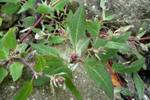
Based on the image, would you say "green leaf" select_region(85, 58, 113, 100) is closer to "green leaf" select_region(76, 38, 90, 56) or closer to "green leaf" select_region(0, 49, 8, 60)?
"green leaf" select_region(76, 38, 90, 56)

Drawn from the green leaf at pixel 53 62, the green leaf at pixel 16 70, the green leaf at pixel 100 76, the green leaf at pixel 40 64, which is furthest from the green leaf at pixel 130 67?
the green leaf at pixel 16 70

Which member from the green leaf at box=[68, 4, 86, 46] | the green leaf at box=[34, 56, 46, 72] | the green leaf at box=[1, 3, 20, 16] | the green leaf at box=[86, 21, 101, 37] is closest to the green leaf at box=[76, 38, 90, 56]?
the green leaf at box=[68, 4, 86, 46]

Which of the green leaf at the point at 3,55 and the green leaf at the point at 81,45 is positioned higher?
the green leaf at the point at 81,45

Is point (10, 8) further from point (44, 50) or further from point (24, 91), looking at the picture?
point (24, 91)

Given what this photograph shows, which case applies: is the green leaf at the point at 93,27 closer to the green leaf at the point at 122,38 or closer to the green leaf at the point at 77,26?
the green leaf at the point at 122,38

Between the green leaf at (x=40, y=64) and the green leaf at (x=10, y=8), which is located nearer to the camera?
the green leaf at (x=40, y=64)

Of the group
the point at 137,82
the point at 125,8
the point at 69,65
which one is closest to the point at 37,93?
the point at 69,65

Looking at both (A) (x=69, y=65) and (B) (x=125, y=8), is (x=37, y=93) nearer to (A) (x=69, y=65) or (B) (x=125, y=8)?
(A) (x=69, y=65)
